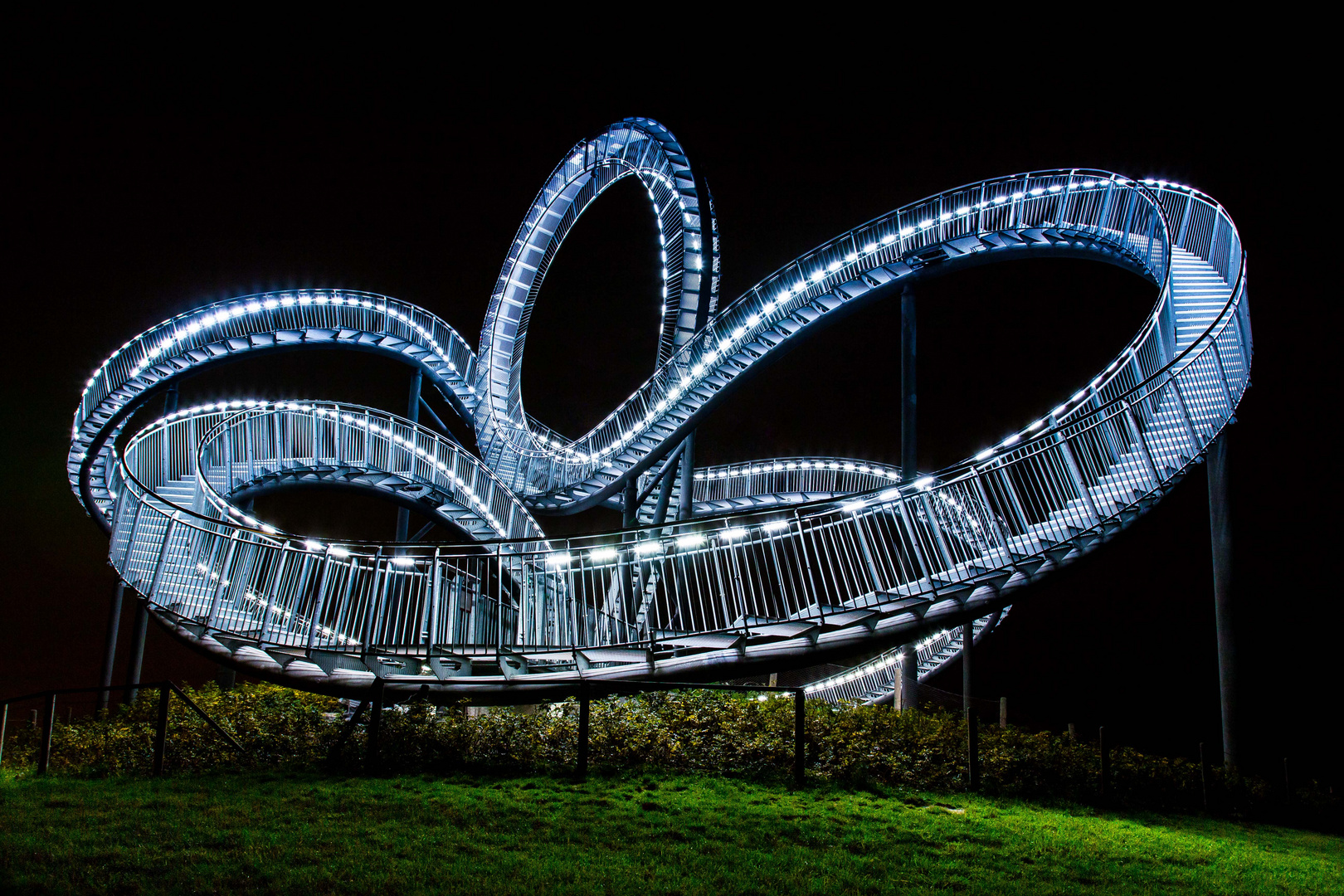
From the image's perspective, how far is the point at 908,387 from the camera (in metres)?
18.2

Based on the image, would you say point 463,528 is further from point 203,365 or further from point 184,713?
point 184,713

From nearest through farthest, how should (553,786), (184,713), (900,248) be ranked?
1. (553,786)
2. (184,713)
3. (900,248)

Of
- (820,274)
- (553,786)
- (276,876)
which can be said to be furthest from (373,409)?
(276,876)

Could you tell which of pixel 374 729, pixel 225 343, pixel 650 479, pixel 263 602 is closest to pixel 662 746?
pixel 374 729

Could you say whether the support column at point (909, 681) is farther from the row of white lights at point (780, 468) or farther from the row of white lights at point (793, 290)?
the row of white lights at point (780, 468)

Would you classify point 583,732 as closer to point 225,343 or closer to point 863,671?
point 863,671

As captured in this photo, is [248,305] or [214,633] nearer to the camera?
[214,633]

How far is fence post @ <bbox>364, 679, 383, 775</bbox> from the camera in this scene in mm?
9562

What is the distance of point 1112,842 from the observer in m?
8.43

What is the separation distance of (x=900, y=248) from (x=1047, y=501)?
915 centimetres

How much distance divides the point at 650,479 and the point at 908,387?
12.3m

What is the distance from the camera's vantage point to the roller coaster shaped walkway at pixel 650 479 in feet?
38.2

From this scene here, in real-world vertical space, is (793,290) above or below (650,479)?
above

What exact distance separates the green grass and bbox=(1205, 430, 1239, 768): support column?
5080 mm
